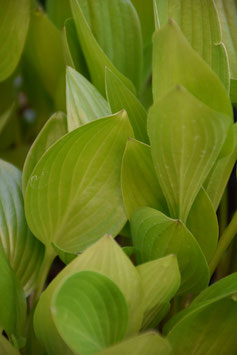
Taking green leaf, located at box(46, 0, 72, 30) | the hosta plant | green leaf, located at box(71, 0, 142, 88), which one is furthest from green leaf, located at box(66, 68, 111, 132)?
green leaf, located at box(46, 0, 72, 30)

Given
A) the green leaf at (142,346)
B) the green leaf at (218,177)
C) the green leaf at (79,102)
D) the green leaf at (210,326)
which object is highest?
the green leaf at (79,102)

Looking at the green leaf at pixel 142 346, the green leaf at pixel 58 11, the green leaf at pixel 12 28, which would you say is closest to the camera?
the green leaf at pixel 142 346

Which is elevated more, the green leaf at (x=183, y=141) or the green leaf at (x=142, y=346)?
the green leaf at (x=183, y=141)

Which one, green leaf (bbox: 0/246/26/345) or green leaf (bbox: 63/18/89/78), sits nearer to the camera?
green leaf (bbox: 0/246/26/345)

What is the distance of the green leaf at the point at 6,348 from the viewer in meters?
0.34

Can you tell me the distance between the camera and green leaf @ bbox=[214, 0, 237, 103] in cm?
44

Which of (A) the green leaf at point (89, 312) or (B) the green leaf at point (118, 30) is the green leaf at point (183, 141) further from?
(B) the green leaf at point (118, 30)

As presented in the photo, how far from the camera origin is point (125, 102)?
0.40 metres

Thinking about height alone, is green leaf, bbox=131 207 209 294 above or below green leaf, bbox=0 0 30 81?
below

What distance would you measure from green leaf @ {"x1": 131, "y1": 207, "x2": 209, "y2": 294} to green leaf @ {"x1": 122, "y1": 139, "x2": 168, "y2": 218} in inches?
0.7

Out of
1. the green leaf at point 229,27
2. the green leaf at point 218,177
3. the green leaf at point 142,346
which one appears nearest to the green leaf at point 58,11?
the green leaf at point 229,27

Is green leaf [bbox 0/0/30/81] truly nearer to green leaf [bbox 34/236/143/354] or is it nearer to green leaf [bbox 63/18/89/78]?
green leaf [bbox 63/18/89/78]

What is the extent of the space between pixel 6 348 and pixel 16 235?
0.10 meters

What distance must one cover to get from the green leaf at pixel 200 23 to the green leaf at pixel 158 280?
6.6 inches
